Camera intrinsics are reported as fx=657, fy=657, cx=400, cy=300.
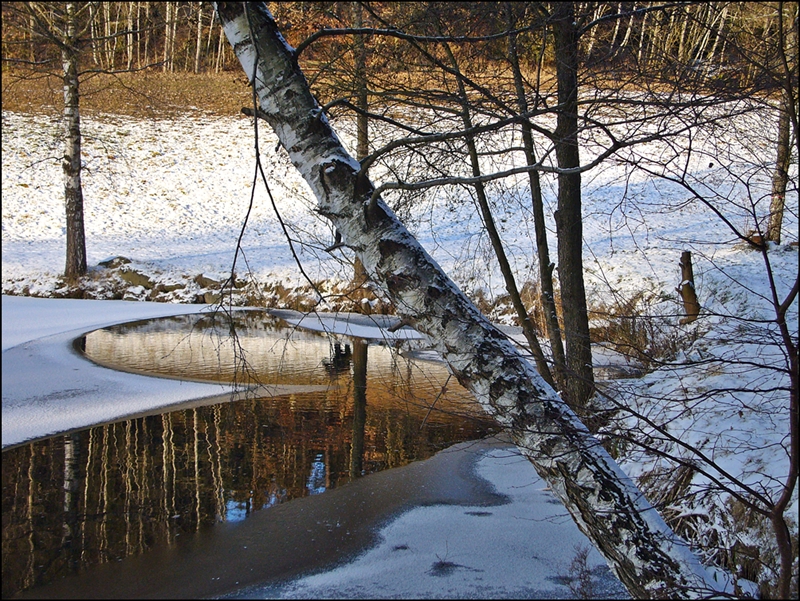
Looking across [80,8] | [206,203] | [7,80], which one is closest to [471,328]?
[80,8]

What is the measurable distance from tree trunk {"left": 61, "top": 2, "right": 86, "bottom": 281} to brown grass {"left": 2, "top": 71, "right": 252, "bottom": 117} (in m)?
8.52

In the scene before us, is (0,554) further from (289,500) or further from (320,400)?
(320,400)

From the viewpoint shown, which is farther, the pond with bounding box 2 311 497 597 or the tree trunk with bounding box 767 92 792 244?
the pond with bounding box 2 311 497 597

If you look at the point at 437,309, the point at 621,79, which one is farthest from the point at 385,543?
the point at 621,79

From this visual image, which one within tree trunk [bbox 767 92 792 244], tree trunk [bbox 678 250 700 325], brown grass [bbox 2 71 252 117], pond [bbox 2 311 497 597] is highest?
brown grass [bbox 2 71 252 117]

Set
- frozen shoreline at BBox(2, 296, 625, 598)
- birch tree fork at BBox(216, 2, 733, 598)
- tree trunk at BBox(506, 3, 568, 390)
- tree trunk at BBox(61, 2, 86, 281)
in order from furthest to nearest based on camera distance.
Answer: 1. tree trunk at BBox(61, 2, 86, 281)
2. tree trunk at BBox(506, 3, 568, 390)
3. frozen shoreline at BBox(2, 296, 625, 598)
4. birch tree fork at BBox(216, 2, 733, 598)

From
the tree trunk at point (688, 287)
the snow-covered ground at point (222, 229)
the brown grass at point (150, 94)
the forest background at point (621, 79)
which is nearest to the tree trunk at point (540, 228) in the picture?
the forest background at point (621, 79)

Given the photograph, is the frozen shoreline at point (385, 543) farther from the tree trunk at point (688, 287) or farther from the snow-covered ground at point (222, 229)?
the tree trunk at point (688, 287)

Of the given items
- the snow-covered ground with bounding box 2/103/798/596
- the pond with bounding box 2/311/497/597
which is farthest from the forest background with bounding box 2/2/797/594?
the snow-covered ground with bounding box 2/103/798/596

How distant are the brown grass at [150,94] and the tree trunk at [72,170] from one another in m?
8.52

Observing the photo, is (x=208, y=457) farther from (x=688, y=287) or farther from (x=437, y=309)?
(x=688, y=287)

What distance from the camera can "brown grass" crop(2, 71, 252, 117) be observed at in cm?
2116

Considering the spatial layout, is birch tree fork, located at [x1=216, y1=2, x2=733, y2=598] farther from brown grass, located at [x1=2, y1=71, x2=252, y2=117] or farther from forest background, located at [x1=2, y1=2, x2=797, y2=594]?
brown grass, located at [x1=2, y1=71, x2=252, y2=117]

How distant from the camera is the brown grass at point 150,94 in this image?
69.4 ft
